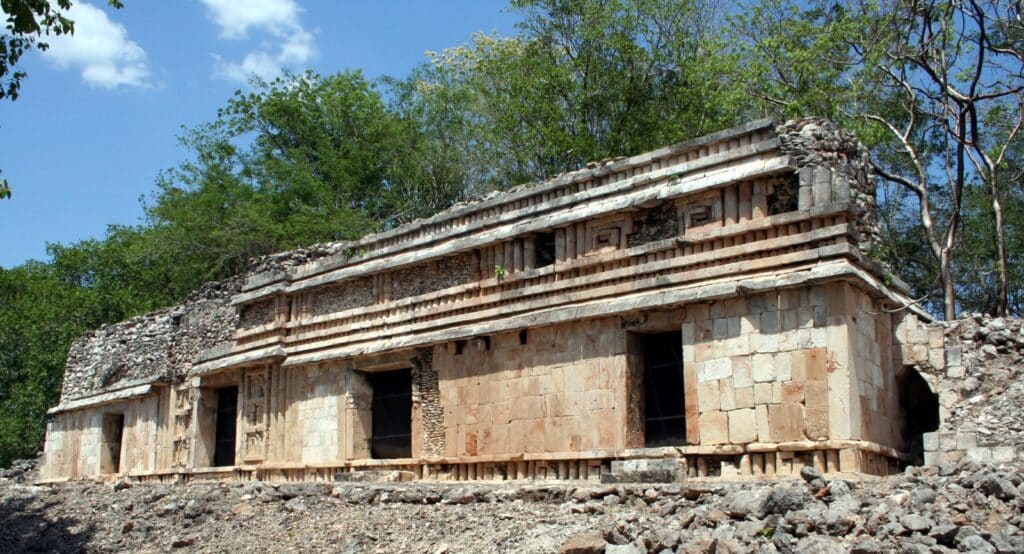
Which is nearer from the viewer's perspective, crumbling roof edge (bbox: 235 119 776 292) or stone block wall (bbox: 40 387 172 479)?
crumbling roof edge (bbox: 235 119 776 292)

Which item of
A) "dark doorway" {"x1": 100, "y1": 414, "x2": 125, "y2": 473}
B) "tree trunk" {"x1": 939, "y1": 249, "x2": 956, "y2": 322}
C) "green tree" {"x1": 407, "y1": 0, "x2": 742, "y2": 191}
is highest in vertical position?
"green tree" {"x1": 407, "y1": 0, "x2": 742, "y2": 191}

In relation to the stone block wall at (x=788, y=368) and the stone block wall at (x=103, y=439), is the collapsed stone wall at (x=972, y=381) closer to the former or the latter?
the stone block wall at (x=788, y=368)

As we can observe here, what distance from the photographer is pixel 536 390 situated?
11.1 metres

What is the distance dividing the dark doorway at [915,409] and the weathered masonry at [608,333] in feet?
0.09

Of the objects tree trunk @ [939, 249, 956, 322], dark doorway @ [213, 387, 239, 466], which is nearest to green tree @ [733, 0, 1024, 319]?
tree trunk @ [939, 249, 956, 322]

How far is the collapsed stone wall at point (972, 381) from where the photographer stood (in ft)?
28.7

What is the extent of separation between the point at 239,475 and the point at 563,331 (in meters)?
6.20

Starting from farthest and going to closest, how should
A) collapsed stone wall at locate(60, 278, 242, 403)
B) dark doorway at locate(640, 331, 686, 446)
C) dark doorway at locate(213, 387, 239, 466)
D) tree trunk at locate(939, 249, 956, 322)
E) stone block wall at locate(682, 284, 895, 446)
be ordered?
collapsed stone wall at locate(60, 278, 242, 403) < dark doorway at locate(213, 387, 239, 466) < tree trunk at locate(939, 249, 956, 322) < dark doorway at locate(640, 331, 686, 446) < stone block wall at locate(682, 284, 895, 446)

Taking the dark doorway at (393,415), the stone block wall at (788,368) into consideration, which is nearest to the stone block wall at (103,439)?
the dark doorway at (393,415)

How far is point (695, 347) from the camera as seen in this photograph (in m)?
9.96

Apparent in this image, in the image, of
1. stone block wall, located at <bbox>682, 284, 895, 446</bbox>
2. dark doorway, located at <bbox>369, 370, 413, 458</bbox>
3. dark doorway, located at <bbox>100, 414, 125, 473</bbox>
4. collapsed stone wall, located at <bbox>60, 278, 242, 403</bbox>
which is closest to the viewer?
stone block wall, located at <bbox>682, 284, 895, 446</bbox>

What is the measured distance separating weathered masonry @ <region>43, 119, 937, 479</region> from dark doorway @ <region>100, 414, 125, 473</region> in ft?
13.7

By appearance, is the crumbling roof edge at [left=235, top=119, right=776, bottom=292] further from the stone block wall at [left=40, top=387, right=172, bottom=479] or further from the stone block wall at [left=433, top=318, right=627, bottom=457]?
the stone block wall at [left=40, top=387, right=172, bottom=479]

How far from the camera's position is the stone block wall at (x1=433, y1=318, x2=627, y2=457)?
10.5m
